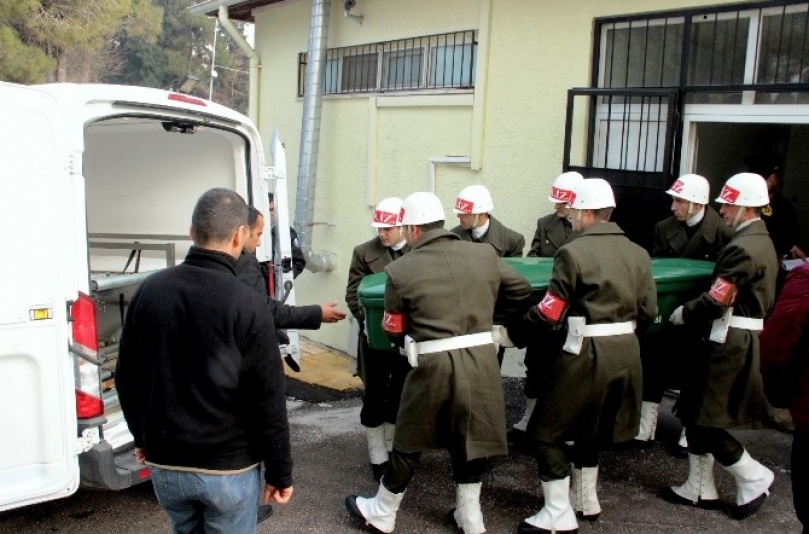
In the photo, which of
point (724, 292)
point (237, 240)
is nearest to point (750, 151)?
point (724, 292)

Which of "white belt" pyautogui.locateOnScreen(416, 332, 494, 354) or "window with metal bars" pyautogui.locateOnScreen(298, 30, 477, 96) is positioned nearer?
"white belt" pyautogui.locateOnScreen(416, 332, 494, 354)

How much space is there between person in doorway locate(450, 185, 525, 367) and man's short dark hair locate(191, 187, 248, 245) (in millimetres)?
3007

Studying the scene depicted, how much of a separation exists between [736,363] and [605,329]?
0.77m

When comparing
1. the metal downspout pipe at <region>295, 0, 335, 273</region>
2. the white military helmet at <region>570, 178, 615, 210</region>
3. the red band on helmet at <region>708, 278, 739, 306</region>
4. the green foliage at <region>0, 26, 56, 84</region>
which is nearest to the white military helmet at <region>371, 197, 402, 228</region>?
the white military helmet at <region>570, 178, 615, 210</region>

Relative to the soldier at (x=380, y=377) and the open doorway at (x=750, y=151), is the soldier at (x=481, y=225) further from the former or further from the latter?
the open doorway at (x=750, y=151)

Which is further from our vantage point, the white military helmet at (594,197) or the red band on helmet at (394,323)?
the white military helmet at (594,197)

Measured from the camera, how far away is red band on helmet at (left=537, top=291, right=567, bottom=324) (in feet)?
12.9

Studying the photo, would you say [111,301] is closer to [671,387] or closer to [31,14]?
[671,387]

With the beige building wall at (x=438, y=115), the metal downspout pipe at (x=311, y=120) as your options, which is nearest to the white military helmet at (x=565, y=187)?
the beige building wall at (x=438, y=115)

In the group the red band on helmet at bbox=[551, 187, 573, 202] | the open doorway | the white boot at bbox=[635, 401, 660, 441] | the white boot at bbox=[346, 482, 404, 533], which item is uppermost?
the open doorway

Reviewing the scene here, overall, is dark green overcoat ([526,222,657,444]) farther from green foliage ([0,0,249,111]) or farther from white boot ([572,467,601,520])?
green foliage ([0,0,249,111])

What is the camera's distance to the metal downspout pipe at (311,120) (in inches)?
378

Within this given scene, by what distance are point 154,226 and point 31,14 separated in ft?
47.3

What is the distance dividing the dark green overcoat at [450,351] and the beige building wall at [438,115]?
9.90 ft
